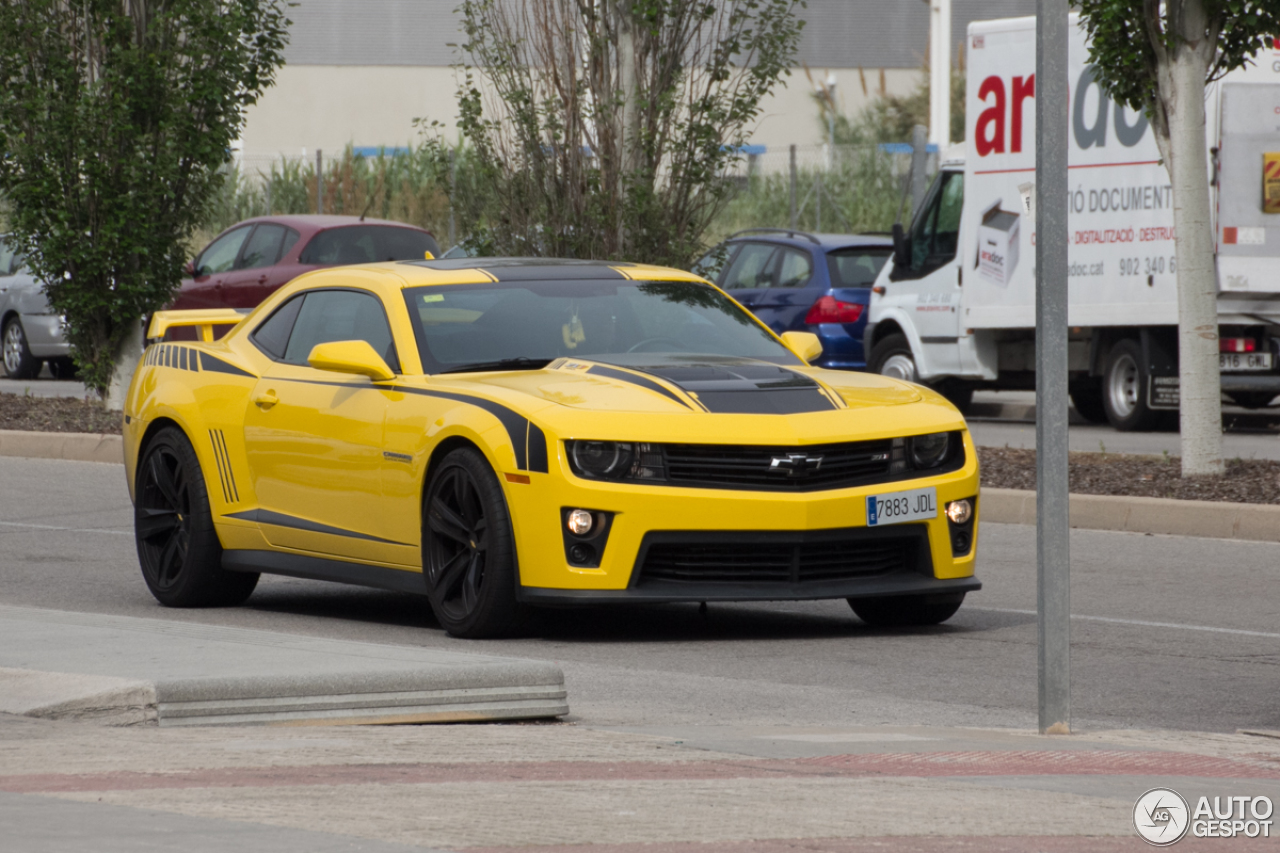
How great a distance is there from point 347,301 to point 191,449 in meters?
0.96

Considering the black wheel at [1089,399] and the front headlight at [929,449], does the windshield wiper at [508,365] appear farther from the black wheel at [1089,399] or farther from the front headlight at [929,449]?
the black wheel at [1089,399]

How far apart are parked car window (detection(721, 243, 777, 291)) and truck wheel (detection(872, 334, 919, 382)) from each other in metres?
1.25

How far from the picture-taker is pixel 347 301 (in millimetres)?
9422

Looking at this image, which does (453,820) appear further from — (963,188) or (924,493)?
(963,188)

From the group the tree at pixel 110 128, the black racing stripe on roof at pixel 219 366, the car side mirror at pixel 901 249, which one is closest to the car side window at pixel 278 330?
the black racing stripe on roof at pixel 219 366

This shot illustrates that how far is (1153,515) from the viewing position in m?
12.4

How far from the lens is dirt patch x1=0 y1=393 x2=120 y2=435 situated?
17.9m

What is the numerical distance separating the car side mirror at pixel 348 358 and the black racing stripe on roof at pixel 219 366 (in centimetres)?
91

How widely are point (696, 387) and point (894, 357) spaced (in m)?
12.9

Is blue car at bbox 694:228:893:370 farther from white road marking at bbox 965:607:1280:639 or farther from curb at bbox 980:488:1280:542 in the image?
white road marking at bbox 965:607:1280:639

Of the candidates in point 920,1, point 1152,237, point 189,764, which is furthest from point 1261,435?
point 920,1

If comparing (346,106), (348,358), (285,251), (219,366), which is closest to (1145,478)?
(219,366)

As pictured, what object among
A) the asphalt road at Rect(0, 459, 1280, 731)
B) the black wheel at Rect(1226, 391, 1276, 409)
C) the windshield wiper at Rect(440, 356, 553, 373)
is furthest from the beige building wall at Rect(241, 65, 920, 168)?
the windshield wiper at Rect(440, 356, 553, 373)

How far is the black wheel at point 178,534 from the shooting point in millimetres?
9484
